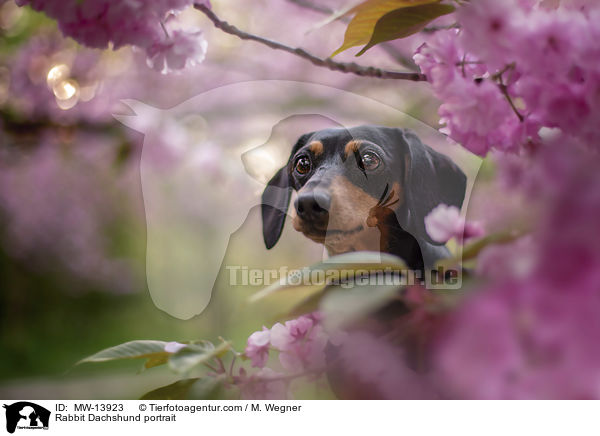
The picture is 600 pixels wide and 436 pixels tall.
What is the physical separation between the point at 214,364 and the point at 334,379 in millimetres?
161

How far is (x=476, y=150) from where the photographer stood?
52 centimetres

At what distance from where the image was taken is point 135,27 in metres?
0.56

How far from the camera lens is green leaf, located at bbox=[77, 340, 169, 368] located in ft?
1.80

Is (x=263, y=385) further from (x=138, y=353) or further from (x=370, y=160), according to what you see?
(x=370, y=160)

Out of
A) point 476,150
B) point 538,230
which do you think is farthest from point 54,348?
point 538,230

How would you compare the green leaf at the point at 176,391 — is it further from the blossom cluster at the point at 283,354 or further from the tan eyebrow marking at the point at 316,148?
the tan eyebrow marking at the point at 316,148

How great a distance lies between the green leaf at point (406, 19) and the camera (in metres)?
0.53

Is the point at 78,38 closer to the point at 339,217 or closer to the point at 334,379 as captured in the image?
the point at 339,217

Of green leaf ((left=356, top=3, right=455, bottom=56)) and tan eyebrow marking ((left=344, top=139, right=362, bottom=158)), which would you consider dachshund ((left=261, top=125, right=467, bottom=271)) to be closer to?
tan eyebrow marking ((left=344, top=139, right=362, bottom=158))
